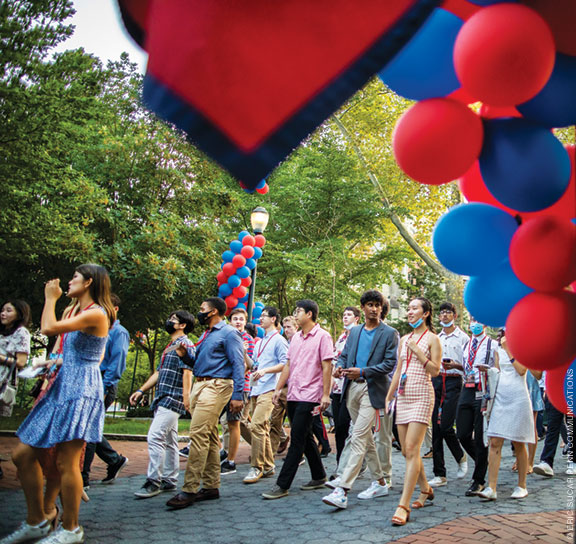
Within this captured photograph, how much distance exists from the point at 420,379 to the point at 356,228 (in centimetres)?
1412

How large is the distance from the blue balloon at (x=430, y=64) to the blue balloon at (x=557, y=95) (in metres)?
0.28

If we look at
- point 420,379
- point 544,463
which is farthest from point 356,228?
point 420,379

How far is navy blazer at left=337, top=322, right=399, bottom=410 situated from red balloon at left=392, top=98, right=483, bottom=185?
4402 millimetres

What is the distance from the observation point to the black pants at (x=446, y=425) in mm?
6965

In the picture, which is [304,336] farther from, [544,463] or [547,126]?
[547,126]

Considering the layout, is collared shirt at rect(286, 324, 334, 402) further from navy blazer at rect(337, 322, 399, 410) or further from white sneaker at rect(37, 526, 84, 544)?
Result: white sneaker at rect(37, 526, 84, 544)

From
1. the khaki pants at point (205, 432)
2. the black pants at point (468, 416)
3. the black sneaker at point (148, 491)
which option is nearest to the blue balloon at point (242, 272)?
the black pants at point (468, 416)

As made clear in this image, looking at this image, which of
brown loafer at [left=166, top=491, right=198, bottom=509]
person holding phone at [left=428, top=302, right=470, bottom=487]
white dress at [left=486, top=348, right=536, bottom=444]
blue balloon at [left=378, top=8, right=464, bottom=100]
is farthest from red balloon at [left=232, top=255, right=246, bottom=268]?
blue balloon at [left=378, top=8, right=464, bottom=100]

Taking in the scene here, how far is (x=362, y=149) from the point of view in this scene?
21719 mm

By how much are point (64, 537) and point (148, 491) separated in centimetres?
208

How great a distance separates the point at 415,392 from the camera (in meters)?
5.44

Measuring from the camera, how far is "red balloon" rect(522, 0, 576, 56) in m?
1.72

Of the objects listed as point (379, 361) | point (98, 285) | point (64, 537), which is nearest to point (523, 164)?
point (98, 285)

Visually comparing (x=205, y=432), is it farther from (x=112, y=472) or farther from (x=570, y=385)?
(x=570, y=385)
